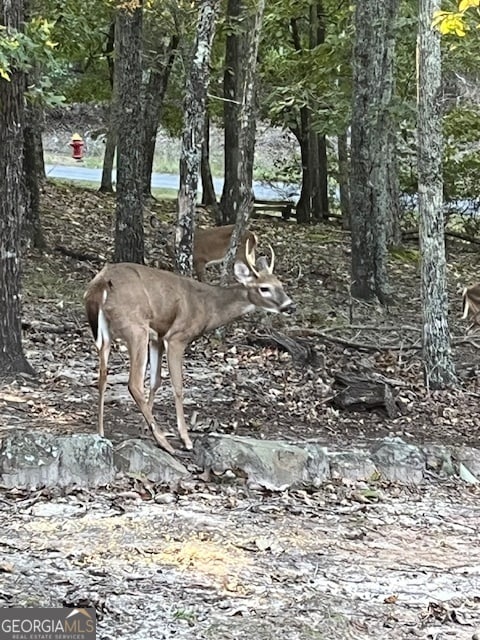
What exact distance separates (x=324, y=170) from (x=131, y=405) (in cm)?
1459

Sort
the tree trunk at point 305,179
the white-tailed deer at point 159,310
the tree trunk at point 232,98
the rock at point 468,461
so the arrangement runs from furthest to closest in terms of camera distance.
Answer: the tree trunk at point 305,179 → the tree trunk at point 232,98 → the rock at point 468,461 → the white-tailed deer at point 159,310

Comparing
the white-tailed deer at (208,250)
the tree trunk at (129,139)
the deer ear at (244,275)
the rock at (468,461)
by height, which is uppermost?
the tree trunk at (129,139)

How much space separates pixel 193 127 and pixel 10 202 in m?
2.41

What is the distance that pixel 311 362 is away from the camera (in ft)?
29.9

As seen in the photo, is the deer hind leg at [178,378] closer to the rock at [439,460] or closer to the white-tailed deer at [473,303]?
the rock at [439,460]

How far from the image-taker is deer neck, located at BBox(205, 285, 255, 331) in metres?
7.41

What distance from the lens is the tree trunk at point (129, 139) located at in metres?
11.6

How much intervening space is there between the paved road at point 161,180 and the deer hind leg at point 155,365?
17459 mm

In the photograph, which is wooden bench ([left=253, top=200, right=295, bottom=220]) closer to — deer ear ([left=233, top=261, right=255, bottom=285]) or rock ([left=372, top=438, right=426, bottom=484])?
deer ear ([left=233, top=261, right=255, bottom=285])

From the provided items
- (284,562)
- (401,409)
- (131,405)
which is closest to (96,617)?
(284,562)

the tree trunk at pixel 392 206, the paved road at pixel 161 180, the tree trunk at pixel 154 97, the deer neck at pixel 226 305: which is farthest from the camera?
the paved road at pixel 161 180

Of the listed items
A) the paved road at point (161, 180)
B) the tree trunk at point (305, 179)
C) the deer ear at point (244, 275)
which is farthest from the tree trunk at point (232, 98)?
the deer ear at point (244, 275)

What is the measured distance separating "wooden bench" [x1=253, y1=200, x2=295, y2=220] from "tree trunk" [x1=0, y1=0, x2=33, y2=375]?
13357 mm

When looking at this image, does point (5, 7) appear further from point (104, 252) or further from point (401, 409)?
point (104, 252)
